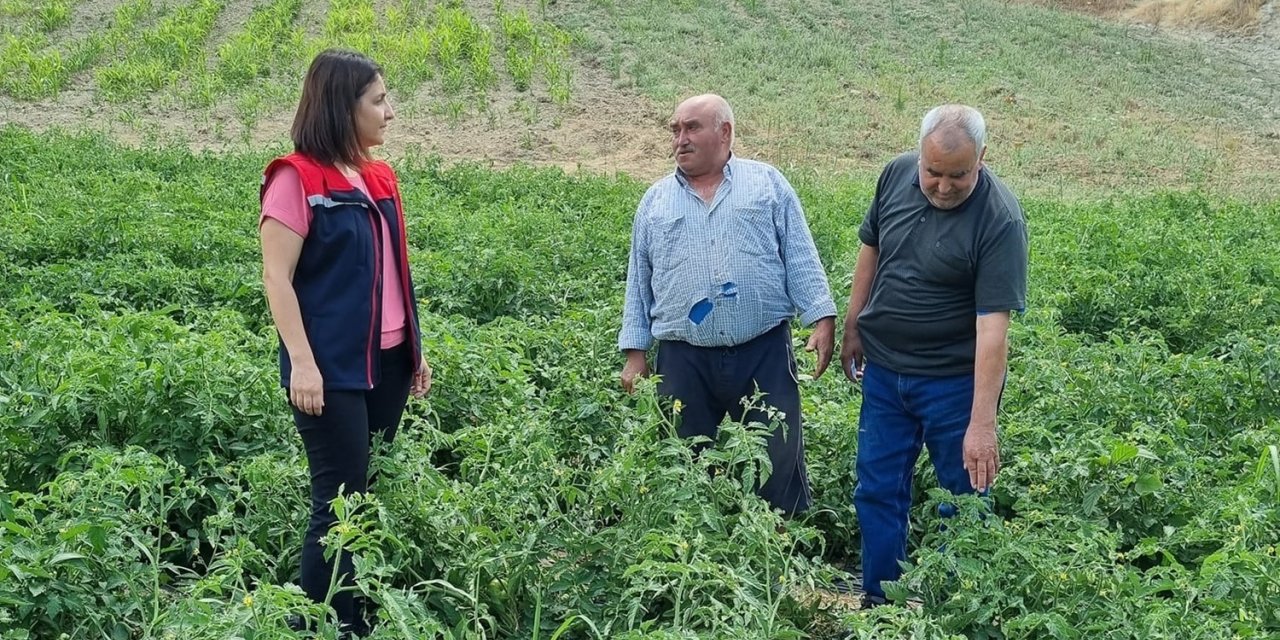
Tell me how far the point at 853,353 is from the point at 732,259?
22.3 inches

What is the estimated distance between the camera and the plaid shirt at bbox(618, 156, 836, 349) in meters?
4.14

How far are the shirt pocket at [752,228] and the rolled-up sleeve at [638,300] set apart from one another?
37 centimetres

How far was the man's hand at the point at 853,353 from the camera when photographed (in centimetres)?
422

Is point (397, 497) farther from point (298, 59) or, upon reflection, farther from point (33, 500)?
point (298, 59)

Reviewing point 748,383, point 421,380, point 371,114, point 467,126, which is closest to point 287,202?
point 371,114

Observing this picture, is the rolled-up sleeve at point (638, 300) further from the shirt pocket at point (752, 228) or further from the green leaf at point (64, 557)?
the green leaf at point (64, 557)

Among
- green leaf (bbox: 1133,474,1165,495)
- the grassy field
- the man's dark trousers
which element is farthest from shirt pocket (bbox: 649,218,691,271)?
the grassy field

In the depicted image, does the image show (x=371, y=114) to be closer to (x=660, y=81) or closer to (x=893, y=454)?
(x=893, y=454)

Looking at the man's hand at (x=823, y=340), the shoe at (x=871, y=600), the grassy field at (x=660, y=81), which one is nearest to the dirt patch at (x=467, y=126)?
the grassy field at (x=660, y=81)

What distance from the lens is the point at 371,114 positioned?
136 inches

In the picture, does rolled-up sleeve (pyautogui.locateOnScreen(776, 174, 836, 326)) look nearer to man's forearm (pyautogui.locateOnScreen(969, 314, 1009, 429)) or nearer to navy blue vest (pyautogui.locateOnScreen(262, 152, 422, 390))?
man's forearm (pyautogui.locateOnScreen(969, 314, 1009, 429))

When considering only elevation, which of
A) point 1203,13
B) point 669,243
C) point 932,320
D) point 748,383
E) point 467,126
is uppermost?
point 669,243

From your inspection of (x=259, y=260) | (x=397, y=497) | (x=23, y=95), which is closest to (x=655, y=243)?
(x=397, y=497)

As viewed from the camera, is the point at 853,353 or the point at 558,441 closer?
the point at 853,353
